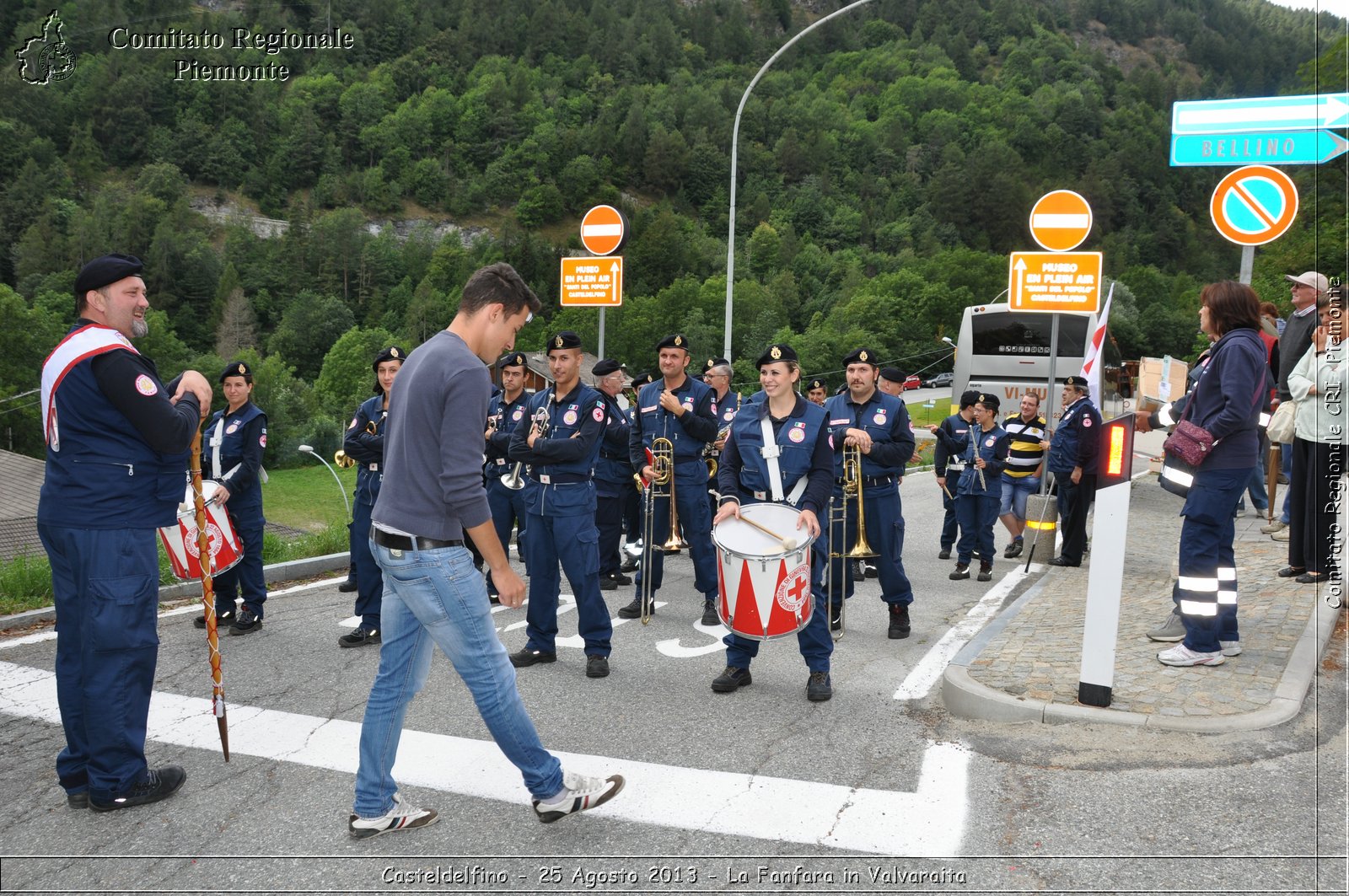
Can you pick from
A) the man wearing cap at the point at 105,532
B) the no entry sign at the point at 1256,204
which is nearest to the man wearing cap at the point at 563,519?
the man wearing cap at the point at 105,532

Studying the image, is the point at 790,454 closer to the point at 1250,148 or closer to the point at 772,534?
the point at 772,534

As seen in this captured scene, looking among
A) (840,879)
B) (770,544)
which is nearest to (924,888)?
(840,879)

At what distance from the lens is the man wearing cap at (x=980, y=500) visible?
10492mm

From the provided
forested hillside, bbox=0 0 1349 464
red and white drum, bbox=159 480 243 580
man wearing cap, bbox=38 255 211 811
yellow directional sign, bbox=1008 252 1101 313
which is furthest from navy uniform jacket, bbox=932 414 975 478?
forested hillside, bbox=0 0 1349 464

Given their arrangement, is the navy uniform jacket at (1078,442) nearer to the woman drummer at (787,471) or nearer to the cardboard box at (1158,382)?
the cardboard box at (1158,382)

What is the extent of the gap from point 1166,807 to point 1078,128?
165810 mm

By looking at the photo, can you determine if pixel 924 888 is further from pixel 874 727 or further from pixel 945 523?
pixel 945 523

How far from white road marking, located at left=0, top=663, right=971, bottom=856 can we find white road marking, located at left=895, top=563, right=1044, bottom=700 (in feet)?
3.54

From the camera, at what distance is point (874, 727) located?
5461 mm

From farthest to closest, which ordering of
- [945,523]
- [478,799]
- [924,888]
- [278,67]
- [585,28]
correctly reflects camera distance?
[585,28] → [278,67] → [945,523] → [478,799] → [924,888]

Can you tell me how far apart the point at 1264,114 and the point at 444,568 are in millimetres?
7694


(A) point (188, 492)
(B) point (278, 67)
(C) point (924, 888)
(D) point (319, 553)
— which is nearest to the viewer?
(C) point (924, 888)

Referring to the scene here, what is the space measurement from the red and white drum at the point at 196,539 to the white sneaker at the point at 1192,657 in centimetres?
607

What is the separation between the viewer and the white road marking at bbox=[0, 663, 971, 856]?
4.14 meters
